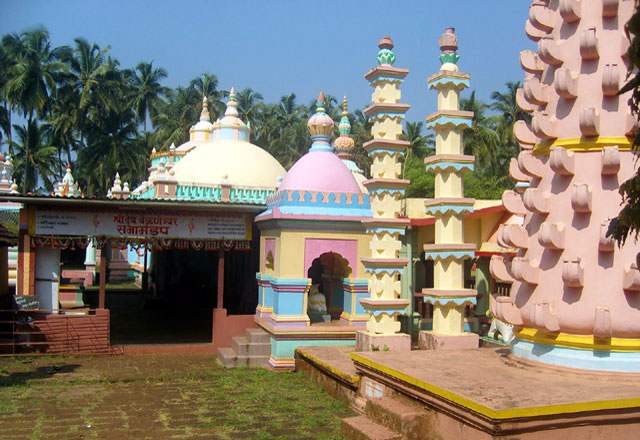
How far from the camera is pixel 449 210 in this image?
9594 mm

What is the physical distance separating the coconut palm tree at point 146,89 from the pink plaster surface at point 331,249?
122 feet

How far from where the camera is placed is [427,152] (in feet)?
143

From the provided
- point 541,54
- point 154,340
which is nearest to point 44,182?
point 154,340

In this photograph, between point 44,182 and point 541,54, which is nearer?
point 541,54

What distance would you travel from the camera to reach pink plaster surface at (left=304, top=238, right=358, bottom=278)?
12398 mm

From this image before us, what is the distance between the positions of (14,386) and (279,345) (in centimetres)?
457

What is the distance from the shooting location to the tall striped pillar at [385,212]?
9.91 m

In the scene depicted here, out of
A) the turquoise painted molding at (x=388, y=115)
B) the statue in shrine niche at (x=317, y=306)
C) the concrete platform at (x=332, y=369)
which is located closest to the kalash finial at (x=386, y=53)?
the turquoise painted molding at (x=388, y=115)

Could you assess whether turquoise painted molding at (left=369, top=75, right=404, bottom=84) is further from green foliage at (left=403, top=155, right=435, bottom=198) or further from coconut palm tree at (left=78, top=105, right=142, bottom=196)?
coconut palm tree at (left=78, top=105, right=142, bottom=196)

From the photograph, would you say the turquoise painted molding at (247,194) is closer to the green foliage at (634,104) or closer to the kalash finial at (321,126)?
the kalash finial at (321,126)

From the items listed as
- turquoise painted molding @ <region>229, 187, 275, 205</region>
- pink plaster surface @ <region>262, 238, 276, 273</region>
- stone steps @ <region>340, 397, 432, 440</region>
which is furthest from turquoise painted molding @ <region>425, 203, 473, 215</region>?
turquoise painted molding @ <region>229, 187, 275, 205</region>

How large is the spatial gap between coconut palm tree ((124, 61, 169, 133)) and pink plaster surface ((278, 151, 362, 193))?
3589 centimetres

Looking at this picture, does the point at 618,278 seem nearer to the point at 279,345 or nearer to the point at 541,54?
the point at 541,54

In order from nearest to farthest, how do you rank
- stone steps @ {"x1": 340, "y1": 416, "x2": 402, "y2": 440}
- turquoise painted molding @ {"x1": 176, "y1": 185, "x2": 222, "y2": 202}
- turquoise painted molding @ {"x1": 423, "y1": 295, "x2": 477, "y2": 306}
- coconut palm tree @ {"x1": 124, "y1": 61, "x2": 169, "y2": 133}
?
stone steps @ {"x1": 340, "y1": 416, "x2": 402, "y2": 440} → turquoise painted molding @ {"x1": 423, "y1": 295, "x2": 477, "y2": 306} → turquoise painted molding @ {"x1": 176, "y1": 185, "x2": 222, "y2": 202} → coconut palm tree @ {"x1": 124, "y1": 61, "x2": 169, "y2": 133}
